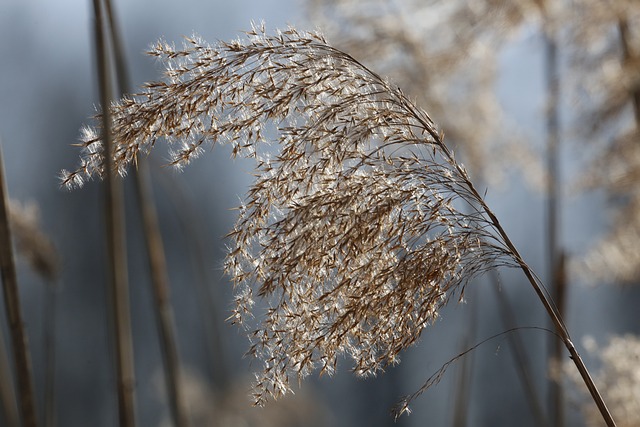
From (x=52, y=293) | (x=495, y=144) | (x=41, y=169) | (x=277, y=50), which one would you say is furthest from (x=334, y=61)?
(x=41, y=169)

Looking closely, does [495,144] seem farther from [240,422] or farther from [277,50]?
[277,50]

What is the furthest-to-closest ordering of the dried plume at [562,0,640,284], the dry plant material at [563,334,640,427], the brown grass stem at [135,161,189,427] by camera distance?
the dried plume at [562,0,640,284] < the dry plant material at [563,334,640,427] < the brown grass stem at [135,161,189,427]

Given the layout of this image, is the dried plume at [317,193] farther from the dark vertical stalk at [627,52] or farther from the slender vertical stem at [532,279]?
the dark vertical stalk at [627,52]

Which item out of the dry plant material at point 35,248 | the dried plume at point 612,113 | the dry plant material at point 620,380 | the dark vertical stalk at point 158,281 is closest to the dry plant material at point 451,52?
the dried plume at point 612,113

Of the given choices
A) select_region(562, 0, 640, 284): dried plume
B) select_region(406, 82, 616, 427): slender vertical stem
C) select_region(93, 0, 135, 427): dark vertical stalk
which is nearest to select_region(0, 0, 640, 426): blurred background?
select_region(562, 0, 640, 284): dried plume

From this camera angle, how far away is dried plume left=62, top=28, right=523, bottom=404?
2.19 ft

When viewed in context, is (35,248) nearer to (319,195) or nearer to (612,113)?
(319,195)

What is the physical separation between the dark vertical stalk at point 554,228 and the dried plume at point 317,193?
1.85 ft

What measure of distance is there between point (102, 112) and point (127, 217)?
2.49m

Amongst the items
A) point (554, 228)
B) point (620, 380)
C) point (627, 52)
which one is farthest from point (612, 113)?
point (620, 380)

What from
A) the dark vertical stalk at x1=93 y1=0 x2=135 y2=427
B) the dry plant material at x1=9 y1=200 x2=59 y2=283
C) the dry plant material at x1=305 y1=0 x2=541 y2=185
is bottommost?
the dark vertical stalk at x1=93 y1=0 x2=135 y2=427

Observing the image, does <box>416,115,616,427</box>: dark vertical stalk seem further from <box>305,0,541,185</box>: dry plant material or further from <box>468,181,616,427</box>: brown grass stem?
<box>305,0,541,185</box>: dry plant material

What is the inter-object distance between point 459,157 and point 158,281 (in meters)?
1.15

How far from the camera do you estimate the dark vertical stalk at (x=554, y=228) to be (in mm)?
1271
